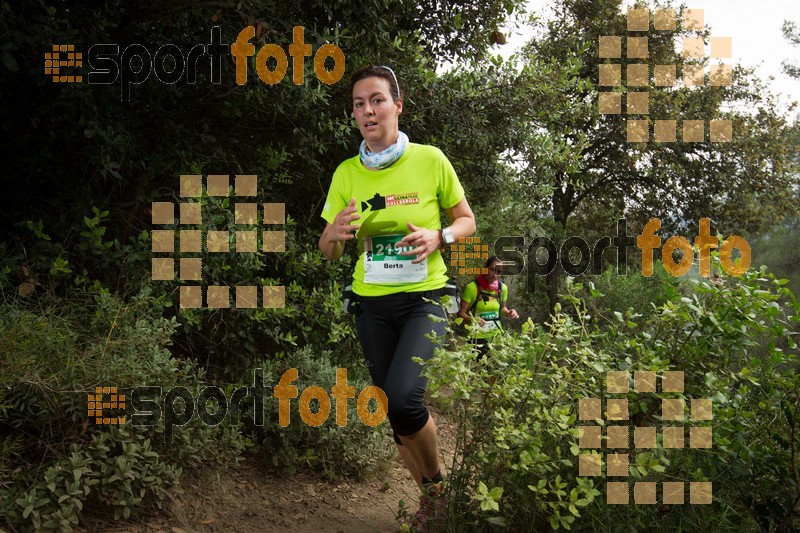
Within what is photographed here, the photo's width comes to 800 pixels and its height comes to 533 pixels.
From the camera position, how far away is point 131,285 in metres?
5.61

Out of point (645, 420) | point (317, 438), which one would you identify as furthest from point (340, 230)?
point (317, 438)

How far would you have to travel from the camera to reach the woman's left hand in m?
3.60

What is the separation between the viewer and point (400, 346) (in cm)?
377

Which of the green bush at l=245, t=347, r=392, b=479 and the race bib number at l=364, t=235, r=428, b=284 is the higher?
the race bib number at l=364, t=235, r=428, b=284

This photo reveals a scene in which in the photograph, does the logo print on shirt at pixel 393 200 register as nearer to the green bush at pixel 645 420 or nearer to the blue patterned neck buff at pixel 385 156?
the blue patterned neck buff at pixel 385 156

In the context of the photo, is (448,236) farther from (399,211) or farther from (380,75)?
(380,75)

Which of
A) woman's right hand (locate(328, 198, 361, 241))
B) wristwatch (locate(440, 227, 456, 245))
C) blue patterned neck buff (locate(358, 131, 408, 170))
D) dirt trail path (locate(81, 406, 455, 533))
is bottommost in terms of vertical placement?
dirt trail path (locate(81, 406, 455, 533))

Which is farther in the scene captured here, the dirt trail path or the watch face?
the dirt trail path

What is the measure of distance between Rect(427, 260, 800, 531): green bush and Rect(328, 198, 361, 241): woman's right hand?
83cm

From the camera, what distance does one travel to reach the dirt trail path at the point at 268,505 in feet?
15.2

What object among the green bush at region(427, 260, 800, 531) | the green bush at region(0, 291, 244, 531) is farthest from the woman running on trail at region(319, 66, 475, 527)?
the green bush at region(0, 291, 244, 531)

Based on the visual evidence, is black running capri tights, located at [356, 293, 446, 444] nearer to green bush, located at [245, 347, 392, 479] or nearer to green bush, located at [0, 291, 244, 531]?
green bush, located at [0, 291, 244, 531]

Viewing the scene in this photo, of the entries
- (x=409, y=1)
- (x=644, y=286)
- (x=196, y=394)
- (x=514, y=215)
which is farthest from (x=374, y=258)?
(x=644, y=286)

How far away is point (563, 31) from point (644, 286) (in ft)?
23.7
